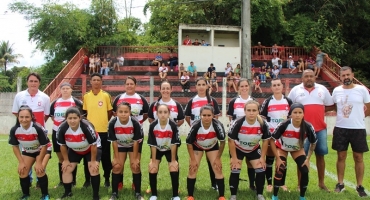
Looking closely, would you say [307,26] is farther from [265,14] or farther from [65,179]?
[65,179]

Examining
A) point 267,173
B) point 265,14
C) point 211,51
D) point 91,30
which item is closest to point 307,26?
point 265,14

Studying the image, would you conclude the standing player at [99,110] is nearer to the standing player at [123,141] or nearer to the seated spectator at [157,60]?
the standing player at [123,141]

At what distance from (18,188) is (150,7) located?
2284 centimetres

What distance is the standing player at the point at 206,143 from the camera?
5.16 metres

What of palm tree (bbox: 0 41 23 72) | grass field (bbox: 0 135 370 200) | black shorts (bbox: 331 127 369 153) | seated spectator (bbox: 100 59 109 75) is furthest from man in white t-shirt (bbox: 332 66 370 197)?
palm tree (bbox: 0 41 23 72)

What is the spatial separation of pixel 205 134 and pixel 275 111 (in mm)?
1301

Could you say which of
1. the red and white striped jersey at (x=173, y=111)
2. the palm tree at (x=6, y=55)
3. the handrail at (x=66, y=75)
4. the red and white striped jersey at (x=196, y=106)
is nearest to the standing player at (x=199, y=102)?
the red and white striped jersey at (x=196, y=106)

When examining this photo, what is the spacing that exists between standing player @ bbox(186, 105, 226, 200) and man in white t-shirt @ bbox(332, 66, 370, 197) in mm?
2038

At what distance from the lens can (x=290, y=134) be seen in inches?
205

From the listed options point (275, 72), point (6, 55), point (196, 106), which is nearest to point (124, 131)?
point (196, 106)

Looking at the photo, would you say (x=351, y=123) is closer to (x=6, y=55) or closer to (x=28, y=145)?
(x=28, y=145)

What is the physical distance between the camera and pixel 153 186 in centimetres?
518

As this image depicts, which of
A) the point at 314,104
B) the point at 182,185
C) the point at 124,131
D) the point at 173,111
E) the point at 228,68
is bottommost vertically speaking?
the point at 182,185

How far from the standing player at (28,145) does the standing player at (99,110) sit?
86 cm
